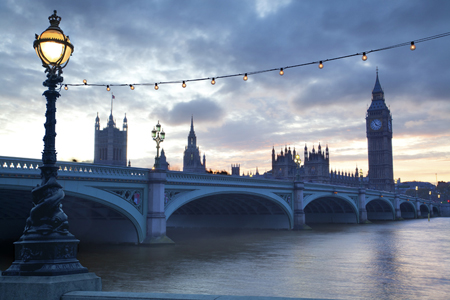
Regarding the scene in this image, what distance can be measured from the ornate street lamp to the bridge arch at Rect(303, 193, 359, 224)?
63.1 m

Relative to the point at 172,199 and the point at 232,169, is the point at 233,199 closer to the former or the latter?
the point at 172,199

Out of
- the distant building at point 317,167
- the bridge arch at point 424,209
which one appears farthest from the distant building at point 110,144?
the bridge arch at point 424,209

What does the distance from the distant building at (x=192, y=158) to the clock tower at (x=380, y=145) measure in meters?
69.0

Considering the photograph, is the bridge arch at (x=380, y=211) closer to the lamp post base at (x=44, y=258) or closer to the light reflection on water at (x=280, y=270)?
the light reflection on water at (x=280, y=270)

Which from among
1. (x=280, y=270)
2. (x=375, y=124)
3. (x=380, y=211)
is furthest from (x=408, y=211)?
(x=280, y=270)

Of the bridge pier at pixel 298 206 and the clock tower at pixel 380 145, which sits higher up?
the clock tower at pixel 380 145

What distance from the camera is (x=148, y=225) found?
3003 cm

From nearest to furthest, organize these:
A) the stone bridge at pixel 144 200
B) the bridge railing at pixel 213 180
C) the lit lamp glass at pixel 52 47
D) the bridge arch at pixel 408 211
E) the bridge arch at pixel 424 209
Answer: the lit lamp glass at pixel 52 47, the stone bridge at pixel 144 200, the bridge railing at pixel 213 180, the bridge arch at pixel 408 211, the bridge arch at pixel 424 209

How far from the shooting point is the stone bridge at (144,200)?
24.8 m

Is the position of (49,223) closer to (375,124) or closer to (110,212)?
(110,212)

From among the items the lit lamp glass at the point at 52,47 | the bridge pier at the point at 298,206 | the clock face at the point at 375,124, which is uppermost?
the clock face at the point at 375,124

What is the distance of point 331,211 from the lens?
7381cm

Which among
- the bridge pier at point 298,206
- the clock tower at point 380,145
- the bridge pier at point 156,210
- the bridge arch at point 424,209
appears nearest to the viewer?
the bridge pier at point 156,210

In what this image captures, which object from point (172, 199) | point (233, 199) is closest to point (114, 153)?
point (233, 199)
